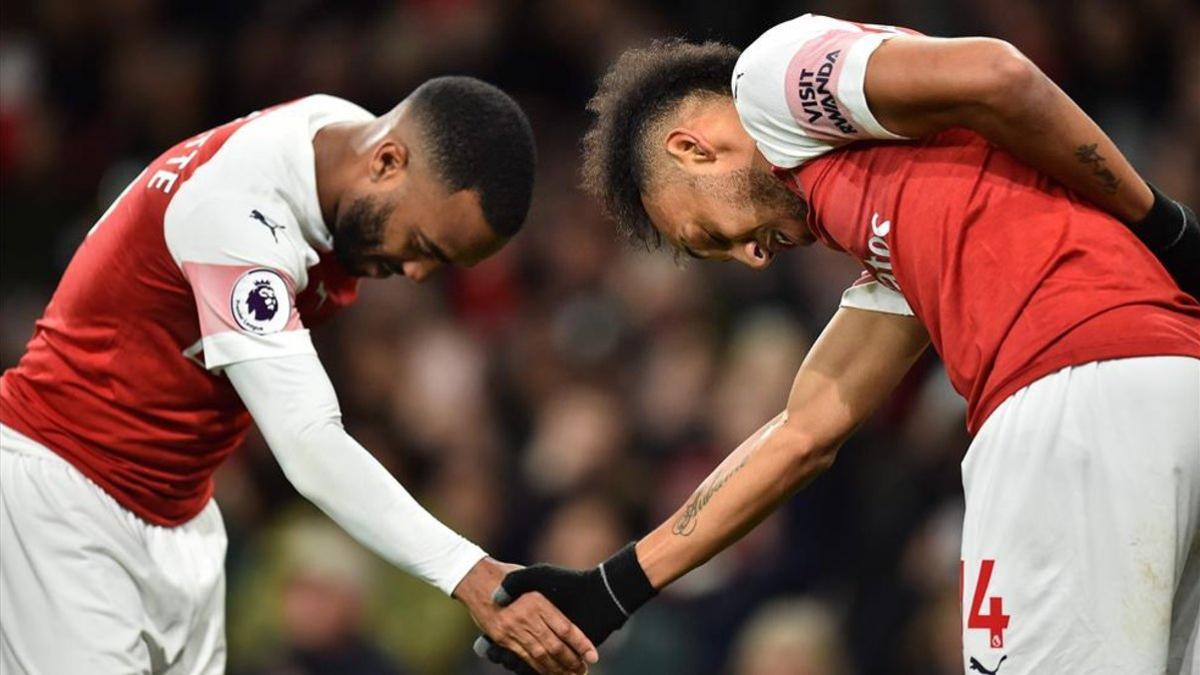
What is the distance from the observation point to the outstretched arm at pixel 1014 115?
310cm

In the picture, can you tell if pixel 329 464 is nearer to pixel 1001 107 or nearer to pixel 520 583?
pixel 520 583

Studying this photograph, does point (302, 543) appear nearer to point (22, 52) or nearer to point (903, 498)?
point (903, 498)

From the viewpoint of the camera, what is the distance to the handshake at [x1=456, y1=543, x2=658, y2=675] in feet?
13.1

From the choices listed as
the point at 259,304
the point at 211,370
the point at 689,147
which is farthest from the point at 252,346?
the point at 689,147

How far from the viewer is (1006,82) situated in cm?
308

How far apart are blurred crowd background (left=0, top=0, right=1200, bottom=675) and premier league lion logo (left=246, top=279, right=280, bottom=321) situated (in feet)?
9.55

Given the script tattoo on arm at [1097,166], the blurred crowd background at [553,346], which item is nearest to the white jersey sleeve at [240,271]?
the script tattoo on arm at [1097,166]

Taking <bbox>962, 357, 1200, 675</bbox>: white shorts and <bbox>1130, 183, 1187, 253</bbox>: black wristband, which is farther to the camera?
<bbox>1130, 183, 1187, 253</bbox>: black wristband

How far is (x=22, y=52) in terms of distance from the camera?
28.5ft

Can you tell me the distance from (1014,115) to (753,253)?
31.2 inches

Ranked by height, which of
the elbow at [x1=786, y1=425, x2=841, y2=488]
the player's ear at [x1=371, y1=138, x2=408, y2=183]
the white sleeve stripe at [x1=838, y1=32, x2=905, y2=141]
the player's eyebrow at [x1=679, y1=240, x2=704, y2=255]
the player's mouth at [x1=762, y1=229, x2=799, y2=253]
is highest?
the white sleeve stripe at [x1=838, y1=32, x2=905, y2=141]

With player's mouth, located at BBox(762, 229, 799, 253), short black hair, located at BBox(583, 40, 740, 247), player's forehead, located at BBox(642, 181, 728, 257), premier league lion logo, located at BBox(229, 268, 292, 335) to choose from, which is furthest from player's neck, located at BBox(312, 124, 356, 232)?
player's mouth, located at BBox(762, 229, 799, 253)

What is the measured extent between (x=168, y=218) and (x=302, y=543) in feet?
10.3

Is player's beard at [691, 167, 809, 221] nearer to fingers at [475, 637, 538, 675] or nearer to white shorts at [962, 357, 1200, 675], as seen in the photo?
white shorts at [962, 357, 1200, 675]
